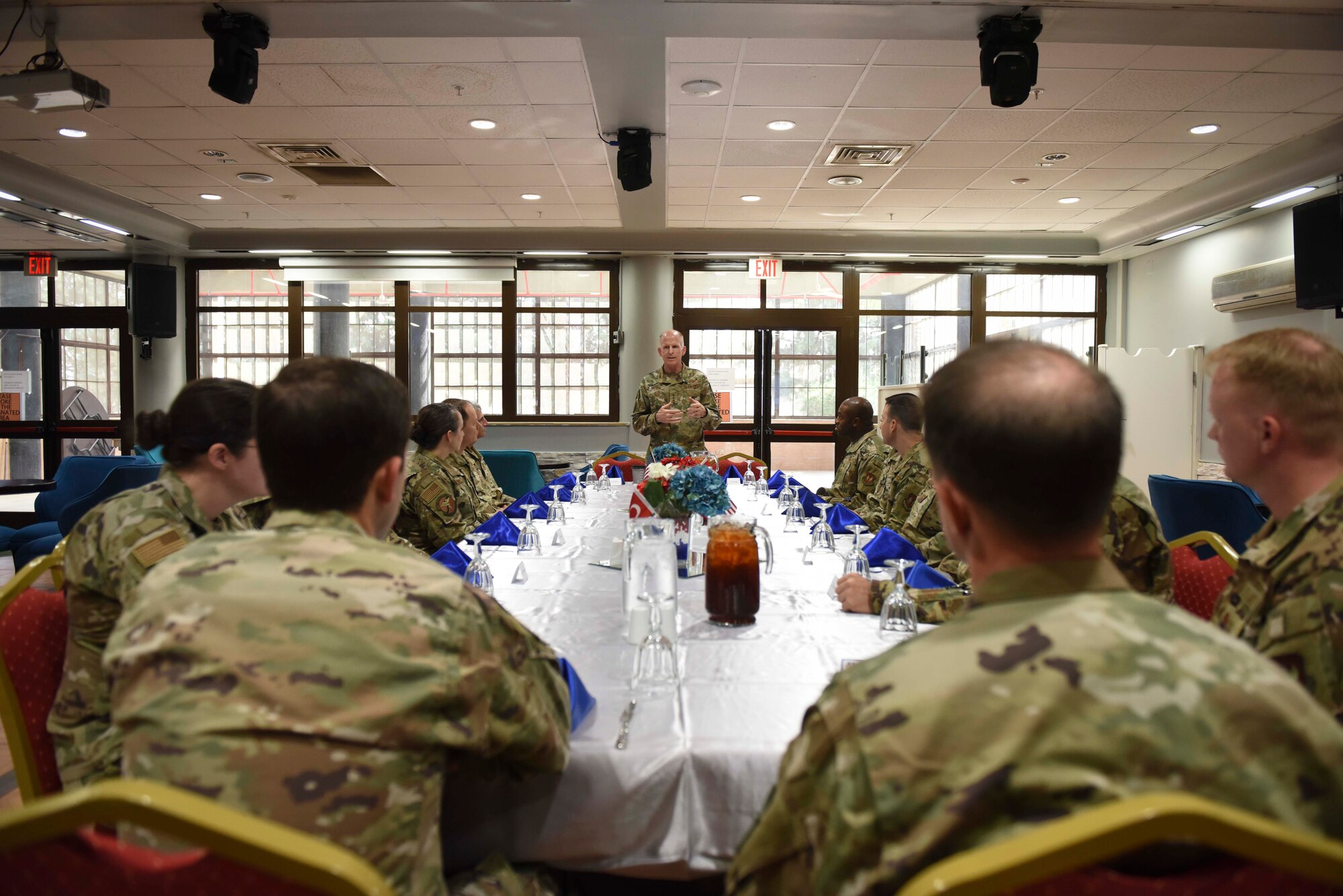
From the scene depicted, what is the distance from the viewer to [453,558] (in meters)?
2.51

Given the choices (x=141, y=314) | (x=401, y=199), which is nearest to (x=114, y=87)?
(x=401, y=199)

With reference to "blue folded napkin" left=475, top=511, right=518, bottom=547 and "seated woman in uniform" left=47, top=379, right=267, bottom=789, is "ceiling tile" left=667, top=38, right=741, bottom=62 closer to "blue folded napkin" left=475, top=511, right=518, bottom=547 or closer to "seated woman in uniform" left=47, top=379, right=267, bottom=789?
"blue folded napkin" left=475, top=511, right=518, bottom=547

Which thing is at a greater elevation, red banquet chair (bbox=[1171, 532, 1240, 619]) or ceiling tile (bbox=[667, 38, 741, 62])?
ceiling tile (bbox=[667, 38, 741, 62])

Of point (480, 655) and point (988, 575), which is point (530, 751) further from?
point (988, 575)

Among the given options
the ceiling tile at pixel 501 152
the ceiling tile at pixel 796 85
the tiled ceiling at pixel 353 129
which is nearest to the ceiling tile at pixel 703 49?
the ceiling tile at pixel 796 85

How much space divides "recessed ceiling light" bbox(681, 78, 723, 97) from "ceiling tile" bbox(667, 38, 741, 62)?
0.29 m

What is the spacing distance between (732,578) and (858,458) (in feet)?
12.4

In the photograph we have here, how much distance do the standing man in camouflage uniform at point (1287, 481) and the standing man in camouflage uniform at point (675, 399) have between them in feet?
16.6

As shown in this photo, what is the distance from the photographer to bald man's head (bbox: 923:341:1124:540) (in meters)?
0.83

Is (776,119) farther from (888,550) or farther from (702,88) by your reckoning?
(888,550)

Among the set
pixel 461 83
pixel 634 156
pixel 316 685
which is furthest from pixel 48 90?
pixel 316 685

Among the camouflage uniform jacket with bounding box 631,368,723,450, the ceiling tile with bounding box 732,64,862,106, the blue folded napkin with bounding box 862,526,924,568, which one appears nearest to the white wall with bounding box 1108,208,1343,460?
the ceiling tile with bounding box 732,64,862,106

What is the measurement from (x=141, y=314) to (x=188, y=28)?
589 centimetres

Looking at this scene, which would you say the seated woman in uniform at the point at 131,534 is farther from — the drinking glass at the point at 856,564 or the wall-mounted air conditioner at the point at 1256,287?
the wall-mounted air conditioner at the point at 1256,287
